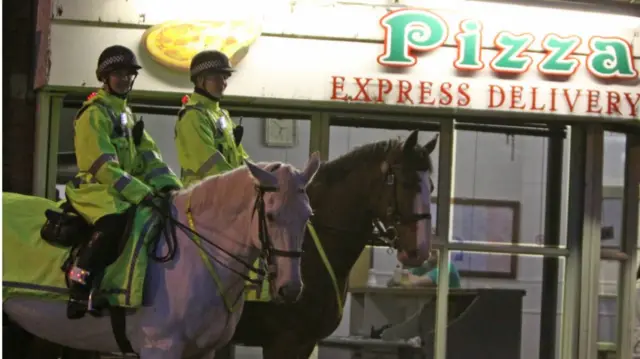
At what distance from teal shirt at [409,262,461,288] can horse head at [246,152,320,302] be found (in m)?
1.95

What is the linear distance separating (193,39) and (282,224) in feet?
6.56

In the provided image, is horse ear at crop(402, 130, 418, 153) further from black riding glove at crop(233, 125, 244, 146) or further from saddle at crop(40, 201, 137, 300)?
saddle at crop(40, 201, 137, 300)

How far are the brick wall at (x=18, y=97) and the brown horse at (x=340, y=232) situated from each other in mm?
2025

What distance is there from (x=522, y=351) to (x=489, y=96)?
186 centimetres

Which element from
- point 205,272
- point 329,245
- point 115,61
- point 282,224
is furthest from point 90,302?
point 329,245

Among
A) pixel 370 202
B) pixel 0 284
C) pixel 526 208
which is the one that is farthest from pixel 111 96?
pixel 526 208

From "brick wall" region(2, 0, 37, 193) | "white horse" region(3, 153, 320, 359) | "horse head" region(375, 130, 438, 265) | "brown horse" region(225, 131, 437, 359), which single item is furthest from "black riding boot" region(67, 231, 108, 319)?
"brick wall" region(2, 0, 37, 193)

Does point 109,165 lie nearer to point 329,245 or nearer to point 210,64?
point 210,64

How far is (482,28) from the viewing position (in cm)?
466

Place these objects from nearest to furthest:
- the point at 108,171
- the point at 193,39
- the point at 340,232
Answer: the point at 108,171, the point at 340,232, the point at 193,39

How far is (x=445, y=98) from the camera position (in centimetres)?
464

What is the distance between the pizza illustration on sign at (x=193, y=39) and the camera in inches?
177

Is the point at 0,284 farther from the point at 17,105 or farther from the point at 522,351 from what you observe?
the point at 522,351

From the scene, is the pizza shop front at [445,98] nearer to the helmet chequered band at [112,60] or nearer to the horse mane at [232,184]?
the helmet chequered band at [112,60]
